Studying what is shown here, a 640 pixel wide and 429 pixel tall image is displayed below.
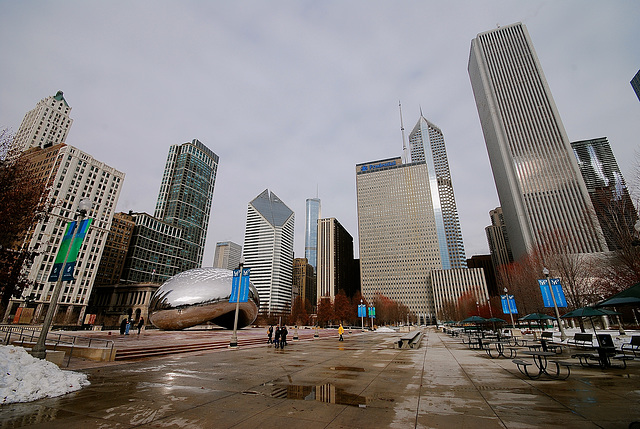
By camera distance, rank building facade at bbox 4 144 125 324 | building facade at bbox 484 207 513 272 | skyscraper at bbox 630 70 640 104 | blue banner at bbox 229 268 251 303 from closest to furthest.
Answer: blue banner at bbox 229 268 251 303 → skyscraper at bbox 630 70 640 104 → building facade at bbox 4 144 125 324 → building facade at bbox 484 207 513 272

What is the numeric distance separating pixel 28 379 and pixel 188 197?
174455 millimetres

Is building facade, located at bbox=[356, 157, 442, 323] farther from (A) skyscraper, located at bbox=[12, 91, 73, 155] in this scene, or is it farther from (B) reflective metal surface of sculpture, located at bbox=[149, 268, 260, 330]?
(A) skyscraper, located at bbox=[12, 91, 73, 155]

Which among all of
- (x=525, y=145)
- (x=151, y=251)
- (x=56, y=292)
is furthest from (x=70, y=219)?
(x=525, y=145)

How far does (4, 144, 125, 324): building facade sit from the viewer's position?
8394 centimetres

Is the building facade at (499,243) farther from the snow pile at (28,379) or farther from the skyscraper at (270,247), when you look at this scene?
the snow pile at (28,379)

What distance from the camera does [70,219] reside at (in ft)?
277

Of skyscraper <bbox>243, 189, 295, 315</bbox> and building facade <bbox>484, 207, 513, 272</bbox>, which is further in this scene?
skyscraper <bbox>243, 189, 295, 315</bbox>

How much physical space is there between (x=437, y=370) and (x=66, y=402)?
11869mm

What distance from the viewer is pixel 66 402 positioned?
235 inches

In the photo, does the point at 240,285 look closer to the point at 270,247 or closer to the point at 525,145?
the point at 525,145

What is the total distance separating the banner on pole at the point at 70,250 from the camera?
11.1m

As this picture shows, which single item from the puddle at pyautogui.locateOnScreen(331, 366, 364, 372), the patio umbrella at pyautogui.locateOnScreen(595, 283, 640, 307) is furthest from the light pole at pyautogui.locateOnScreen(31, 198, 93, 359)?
the patio umbrella at pyautogui.locateOnScreen(595, 283, 640, 307)

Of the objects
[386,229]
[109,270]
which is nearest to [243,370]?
[109,270]

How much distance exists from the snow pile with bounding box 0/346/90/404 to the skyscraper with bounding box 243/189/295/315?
165 meters
